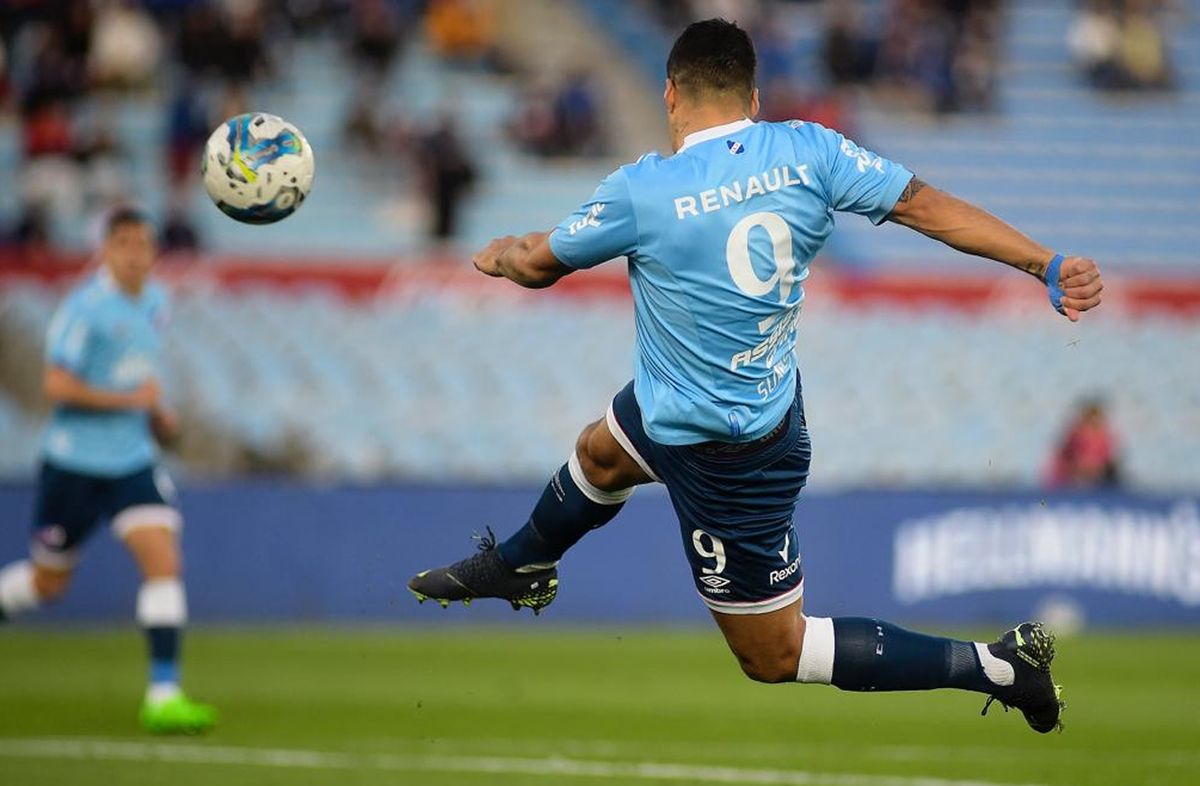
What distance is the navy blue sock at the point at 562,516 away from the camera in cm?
791

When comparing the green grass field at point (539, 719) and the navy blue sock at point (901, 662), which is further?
the green grass field at point (539, 719)

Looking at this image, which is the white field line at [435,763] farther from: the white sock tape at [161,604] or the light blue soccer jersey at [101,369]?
the light blue soccer jersey at [101,369]

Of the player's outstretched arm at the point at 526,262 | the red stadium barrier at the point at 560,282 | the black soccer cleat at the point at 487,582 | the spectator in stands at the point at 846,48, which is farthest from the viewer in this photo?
the spectator in stands at the point at 846,48

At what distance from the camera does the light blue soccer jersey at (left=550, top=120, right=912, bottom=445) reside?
6.95 meters

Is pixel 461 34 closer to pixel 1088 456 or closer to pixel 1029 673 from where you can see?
pixel 1088 456

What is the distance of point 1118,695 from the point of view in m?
13.0

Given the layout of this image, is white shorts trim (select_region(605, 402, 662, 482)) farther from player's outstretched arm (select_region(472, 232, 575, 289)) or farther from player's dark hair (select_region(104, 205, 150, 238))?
player's dark hair (select_region(104, 205, 150, 238))

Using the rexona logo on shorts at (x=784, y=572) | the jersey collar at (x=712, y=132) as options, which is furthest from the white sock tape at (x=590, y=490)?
the jersey collar at (x=712, y=132)

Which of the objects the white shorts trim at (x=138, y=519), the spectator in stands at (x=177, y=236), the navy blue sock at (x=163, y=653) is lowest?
the navy blue sock at (x=163, y=653)

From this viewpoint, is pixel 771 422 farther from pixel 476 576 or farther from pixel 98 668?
pixel 98 668

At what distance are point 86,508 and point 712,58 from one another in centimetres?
543

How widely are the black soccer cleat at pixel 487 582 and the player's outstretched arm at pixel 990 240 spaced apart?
2.18 meters

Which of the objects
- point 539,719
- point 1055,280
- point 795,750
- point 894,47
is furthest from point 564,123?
point 1055,280

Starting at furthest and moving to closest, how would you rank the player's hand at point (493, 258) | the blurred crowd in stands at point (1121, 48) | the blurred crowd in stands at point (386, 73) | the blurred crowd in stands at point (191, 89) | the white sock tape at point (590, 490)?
the blurred crowd in stands at point (1121, 48)
the blurred crowd in stands at point (386, 73)
the blurred crowd in stands at point (191, 89)
the white sock tape at point (590, 490)
the player's hand at point (493, 258)
